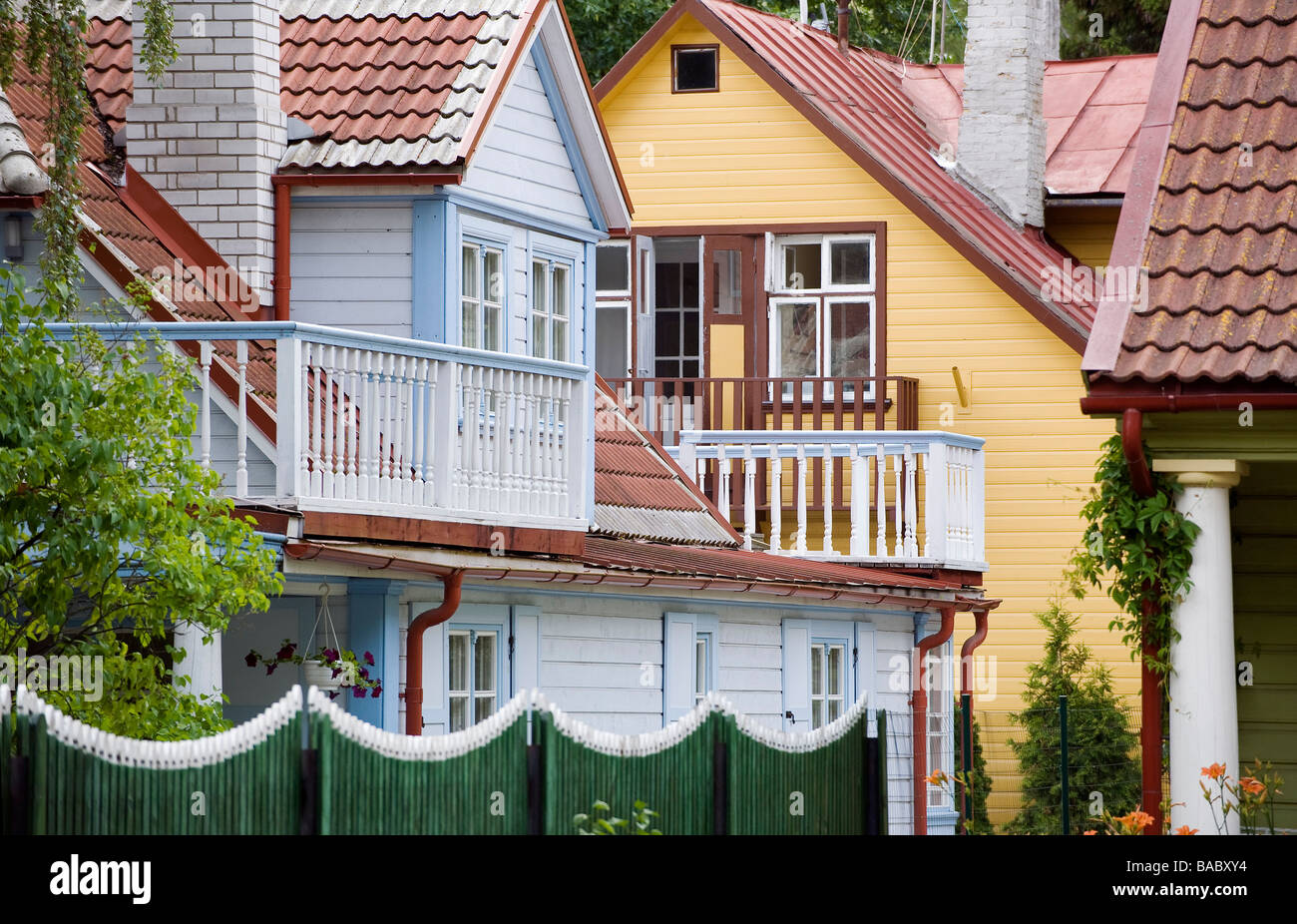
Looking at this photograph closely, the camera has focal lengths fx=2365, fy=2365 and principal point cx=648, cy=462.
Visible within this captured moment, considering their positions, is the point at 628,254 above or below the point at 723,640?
above

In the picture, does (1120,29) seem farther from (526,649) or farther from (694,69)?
(526,649)

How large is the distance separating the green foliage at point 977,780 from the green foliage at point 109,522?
10137mm

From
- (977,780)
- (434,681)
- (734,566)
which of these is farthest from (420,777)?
(977,780)

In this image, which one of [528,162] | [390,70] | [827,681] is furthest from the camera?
[827,681]

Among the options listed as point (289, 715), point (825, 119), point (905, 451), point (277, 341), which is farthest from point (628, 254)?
point (289, 715)

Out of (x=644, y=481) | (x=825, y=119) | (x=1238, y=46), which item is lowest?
(x=644, y=481)

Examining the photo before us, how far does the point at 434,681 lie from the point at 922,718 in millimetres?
7224

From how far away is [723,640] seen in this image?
61.0 feet

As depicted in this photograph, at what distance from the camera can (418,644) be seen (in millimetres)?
14016

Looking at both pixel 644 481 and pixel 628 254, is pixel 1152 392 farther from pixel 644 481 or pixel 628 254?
pixel 628 254

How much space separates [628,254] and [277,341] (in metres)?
13.9
